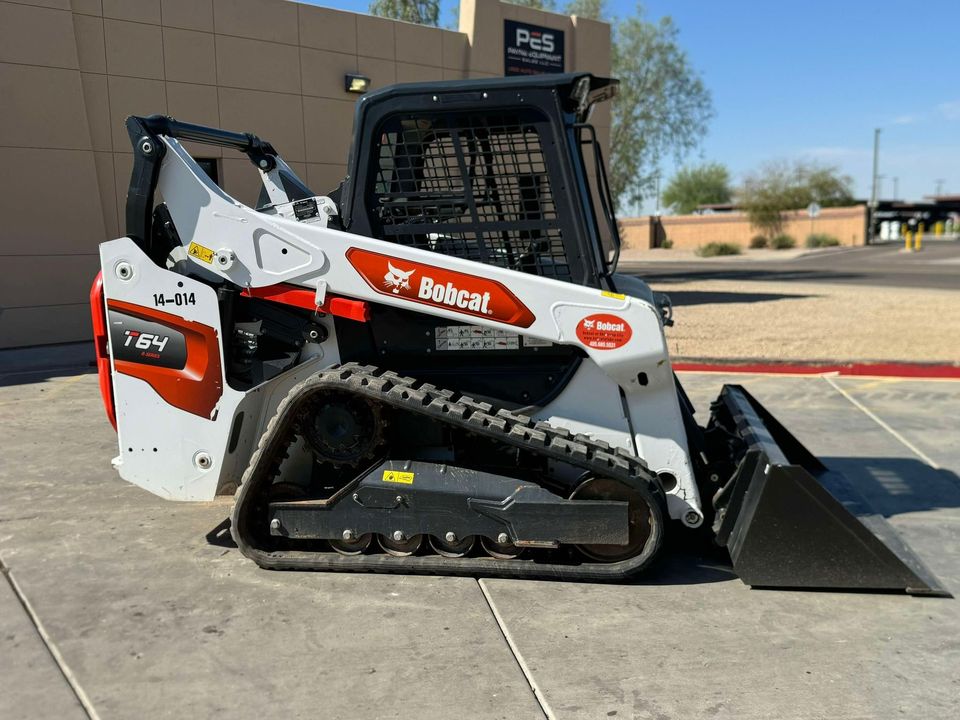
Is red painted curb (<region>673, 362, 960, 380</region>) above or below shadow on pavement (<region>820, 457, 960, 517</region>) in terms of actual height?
below

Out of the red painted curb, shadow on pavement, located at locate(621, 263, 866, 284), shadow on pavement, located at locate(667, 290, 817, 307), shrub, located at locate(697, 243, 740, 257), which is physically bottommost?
shrub, located at locate(697, 243, 740, 257)

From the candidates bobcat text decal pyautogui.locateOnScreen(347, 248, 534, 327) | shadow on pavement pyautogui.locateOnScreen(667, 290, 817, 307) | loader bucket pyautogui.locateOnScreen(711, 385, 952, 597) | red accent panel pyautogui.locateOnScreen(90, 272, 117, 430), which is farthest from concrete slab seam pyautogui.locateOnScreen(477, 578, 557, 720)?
shadow on pavement pyautogui.locateOnScreen(667, 290, 817, 307)

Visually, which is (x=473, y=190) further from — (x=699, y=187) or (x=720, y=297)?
(x=699, y=187)

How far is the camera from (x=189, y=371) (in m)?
4.39

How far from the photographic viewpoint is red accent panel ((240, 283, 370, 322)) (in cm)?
421

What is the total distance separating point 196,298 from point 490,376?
148cm

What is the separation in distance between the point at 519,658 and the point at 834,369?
7.54 metres

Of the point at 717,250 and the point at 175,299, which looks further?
the point at 717,250

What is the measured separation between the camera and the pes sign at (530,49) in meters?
18.3

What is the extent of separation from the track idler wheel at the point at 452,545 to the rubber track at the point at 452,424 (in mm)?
54

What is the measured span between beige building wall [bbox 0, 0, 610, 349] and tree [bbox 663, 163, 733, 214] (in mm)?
80910

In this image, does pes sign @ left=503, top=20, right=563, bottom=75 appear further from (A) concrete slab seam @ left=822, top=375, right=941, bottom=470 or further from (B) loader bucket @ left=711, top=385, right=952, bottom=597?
(B) loader bucket @ left=711, top=385, right=952, bottom=597

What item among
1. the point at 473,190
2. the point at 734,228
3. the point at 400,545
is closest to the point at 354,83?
the point at 473,190

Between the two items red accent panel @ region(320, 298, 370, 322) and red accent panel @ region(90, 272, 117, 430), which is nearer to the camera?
red accent panel @ region(320, 298, 370, 322)
